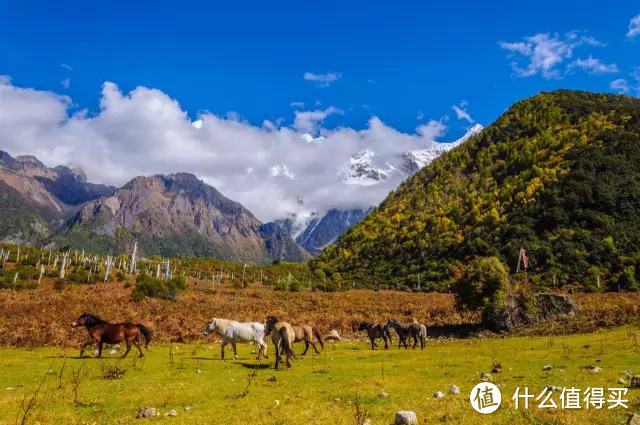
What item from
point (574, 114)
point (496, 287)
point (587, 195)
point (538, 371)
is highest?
point (574, 114)

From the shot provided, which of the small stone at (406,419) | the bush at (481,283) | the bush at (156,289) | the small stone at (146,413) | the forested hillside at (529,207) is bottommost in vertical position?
the small stone at (146,413)

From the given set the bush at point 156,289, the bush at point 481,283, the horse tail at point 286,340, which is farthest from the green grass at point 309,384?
the bush at point 156,289

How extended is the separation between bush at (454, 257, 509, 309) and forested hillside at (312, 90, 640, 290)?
42809mm

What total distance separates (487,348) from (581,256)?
73771 millimetres

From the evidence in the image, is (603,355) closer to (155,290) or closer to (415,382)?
(415,382)

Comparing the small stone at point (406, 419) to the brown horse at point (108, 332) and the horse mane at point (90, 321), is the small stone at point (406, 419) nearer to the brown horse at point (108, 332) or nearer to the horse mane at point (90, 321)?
the brown horse at point (108, 332)

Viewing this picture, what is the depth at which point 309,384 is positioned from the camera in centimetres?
1681

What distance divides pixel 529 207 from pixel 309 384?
10882 centimetres

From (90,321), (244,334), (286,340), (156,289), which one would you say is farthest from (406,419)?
(156,289)

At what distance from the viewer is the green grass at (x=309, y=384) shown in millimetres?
11484

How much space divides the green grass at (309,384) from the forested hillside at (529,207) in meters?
63.8

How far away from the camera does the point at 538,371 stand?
18.1 meters

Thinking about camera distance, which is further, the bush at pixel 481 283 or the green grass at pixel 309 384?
the bush at pixel 481 283

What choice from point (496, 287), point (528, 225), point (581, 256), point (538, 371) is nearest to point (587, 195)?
point (528, 225)
